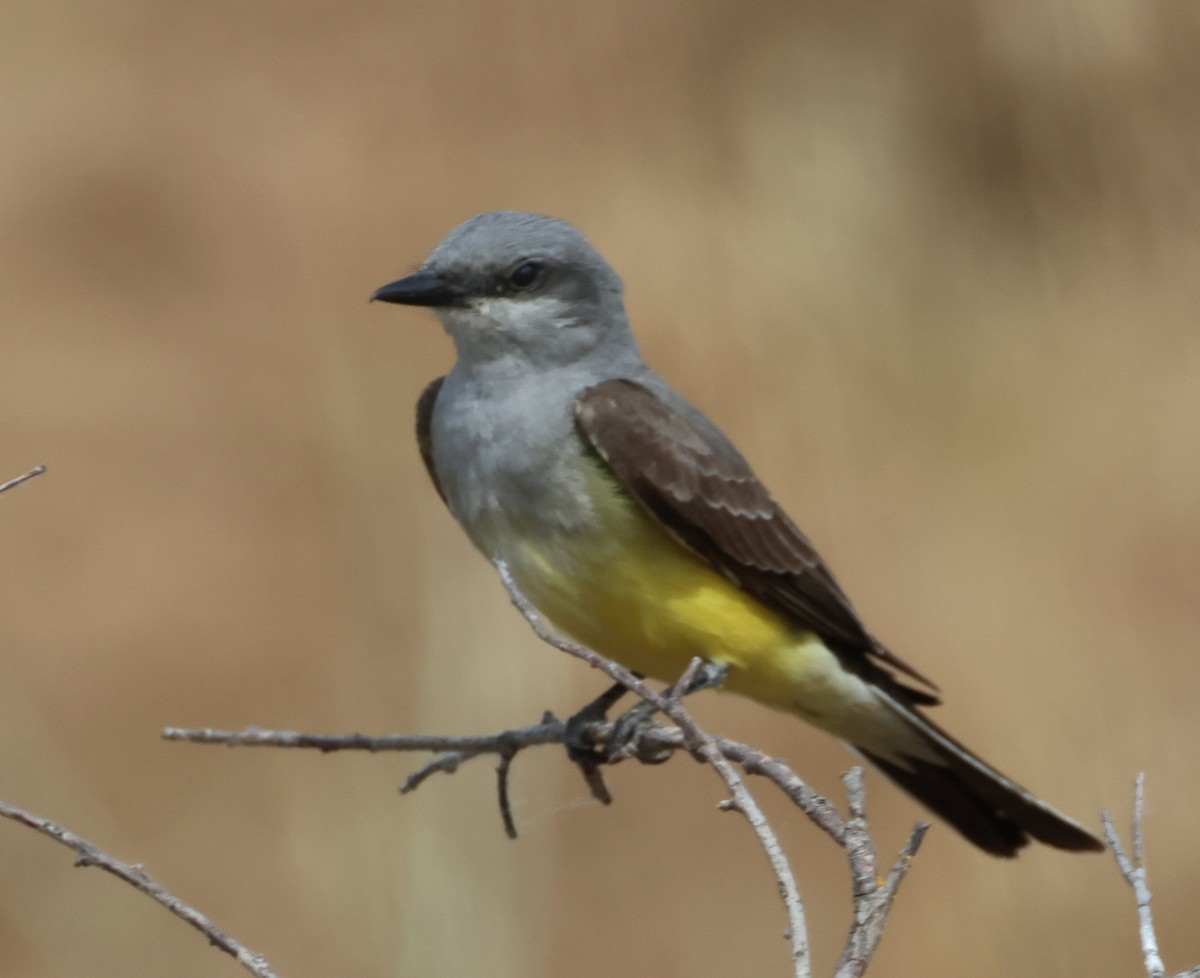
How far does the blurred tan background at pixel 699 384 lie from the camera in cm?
579

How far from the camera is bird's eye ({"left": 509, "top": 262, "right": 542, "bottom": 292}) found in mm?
3258

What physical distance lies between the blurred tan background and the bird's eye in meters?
1.83

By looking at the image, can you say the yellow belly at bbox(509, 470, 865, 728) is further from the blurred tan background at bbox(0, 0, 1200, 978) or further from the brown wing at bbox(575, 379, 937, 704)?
the blurred tan background at bbox(0, 0, 1200, 978)

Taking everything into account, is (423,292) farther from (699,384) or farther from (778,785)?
(699,384)

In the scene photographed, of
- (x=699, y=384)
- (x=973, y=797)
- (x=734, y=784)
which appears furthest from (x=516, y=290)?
(x=699, y=384)

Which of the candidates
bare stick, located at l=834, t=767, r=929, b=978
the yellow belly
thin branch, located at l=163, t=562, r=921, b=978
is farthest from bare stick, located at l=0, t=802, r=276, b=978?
the yellow belly

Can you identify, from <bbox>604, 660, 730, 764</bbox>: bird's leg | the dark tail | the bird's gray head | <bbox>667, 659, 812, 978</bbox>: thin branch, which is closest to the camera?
<bbox>667, 659, 812, 978</bbox>: thin branch

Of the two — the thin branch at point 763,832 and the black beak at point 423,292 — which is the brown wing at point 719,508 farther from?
the thin branch at point 763,832

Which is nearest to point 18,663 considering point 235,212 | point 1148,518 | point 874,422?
point 235,212

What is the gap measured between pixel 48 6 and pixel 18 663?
287 centimetres

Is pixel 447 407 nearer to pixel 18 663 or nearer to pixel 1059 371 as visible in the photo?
pixel 18 663

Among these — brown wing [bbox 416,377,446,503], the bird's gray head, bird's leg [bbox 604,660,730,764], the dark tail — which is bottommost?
the dark tail

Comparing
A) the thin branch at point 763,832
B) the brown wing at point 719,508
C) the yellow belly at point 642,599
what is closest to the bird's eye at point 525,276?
the brown wing at point 719,508

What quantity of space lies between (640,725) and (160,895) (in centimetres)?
126
